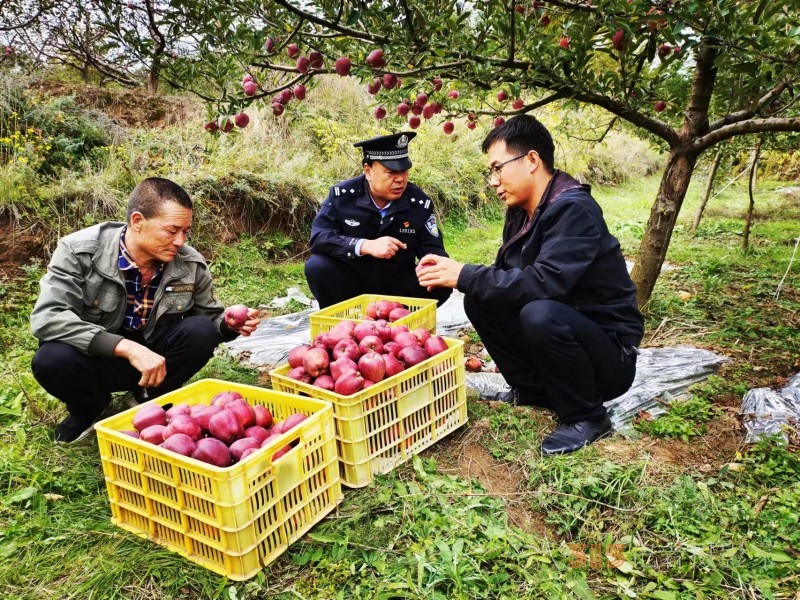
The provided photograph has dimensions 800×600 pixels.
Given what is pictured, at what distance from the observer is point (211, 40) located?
2320 mm

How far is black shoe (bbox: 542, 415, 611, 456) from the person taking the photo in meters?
2.54

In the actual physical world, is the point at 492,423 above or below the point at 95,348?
below

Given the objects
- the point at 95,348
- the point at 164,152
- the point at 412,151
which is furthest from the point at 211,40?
the point at 412,151

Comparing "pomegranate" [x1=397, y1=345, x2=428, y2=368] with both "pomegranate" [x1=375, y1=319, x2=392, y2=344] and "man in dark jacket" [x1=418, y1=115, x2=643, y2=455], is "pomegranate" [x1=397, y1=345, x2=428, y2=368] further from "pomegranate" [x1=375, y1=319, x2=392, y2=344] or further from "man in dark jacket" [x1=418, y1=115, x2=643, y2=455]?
"man in dark jacket" [x1=418, y1=115, x2=643, y2=455]

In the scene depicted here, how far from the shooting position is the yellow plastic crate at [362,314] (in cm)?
310

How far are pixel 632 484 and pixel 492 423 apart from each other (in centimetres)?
73

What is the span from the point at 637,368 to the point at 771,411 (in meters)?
0.80

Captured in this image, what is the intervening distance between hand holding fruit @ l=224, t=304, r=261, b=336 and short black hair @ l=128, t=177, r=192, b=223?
563 millimetres

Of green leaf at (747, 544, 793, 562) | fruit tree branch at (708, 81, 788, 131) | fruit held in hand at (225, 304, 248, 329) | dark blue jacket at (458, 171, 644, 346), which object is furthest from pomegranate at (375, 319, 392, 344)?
fruit tree branch at (708, 81, 788, 131)

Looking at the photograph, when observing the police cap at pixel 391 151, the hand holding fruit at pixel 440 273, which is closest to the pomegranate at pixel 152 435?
the hand holding fruit at pixel 440 273

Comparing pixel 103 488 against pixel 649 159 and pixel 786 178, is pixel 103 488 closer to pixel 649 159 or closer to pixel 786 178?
pixel 786 178

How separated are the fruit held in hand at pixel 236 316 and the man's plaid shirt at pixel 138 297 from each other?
392 mm

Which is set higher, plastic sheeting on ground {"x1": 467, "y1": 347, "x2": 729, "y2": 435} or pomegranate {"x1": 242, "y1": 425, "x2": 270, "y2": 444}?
pomegranate {"x1": 242, "y1": 425, "x2": 270, "y2": 444}

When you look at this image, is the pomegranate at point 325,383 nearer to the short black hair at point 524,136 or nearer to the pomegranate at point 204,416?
the pomegranate at point 204,416
